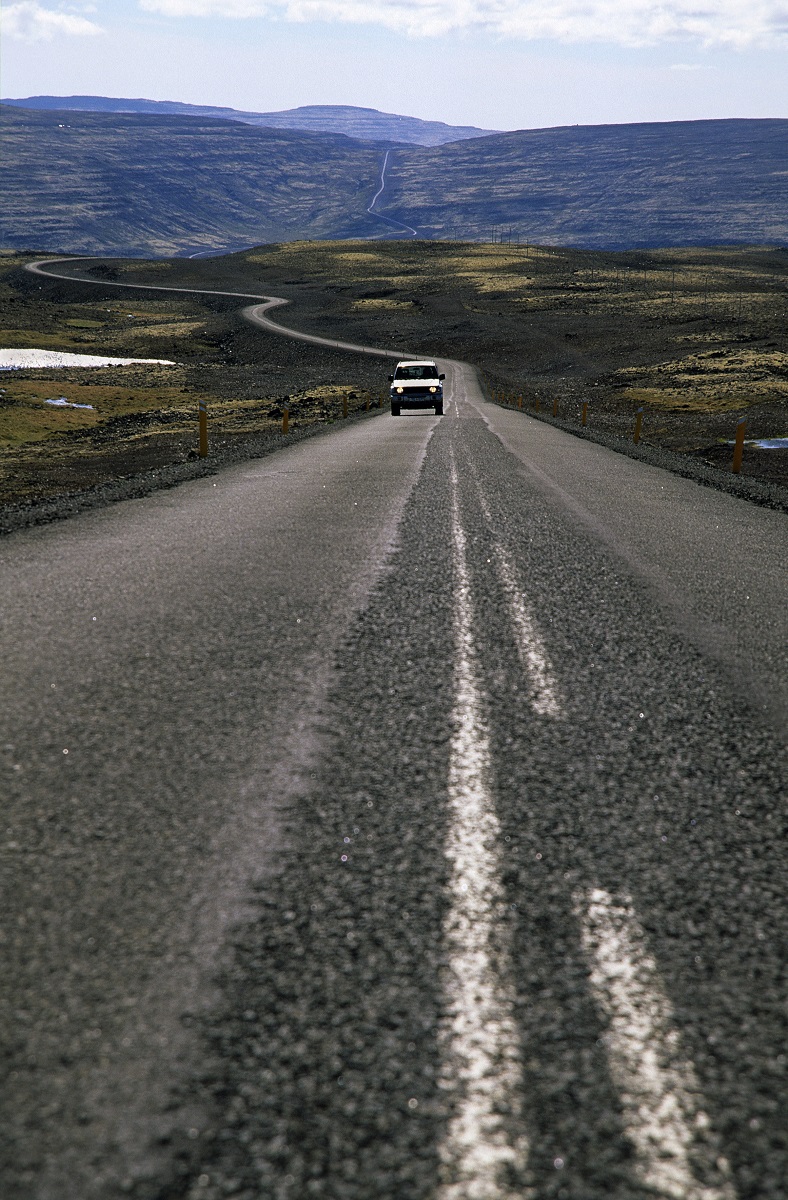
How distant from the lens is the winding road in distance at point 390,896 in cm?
227

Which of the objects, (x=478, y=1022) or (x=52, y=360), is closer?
(x=478, y=1022)

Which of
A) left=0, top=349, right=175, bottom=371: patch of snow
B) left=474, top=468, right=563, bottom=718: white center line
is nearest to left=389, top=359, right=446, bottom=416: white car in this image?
left=474, top=468, right=563, bottom=718: white center line

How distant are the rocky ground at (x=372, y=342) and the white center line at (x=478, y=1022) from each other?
947 cm

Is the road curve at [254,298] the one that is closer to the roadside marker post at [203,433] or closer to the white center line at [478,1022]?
the roadside marker post at [203,433]

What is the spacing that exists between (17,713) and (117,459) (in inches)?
777

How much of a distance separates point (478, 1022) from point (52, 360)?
6424 cm

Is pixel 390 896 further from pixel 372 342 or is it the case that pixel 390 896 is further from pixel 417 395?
pixel 372 342

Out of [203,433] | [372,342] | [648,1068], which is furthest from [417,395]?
[372,342]

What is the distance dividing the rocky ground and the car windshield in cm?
292

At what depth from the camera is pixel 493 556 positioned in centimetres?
938

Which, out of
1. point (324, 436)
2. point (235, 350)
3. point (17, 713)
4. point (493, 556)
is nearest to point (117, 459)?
point (324, 436)

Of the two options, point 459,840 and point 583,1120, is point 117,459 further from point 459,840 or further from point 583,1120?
point 583,1120

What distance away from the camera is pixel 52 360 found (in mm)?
60250

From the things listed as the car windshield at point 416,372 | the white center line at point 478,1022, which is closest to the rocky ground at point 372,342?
the car windshield at point 416,372
